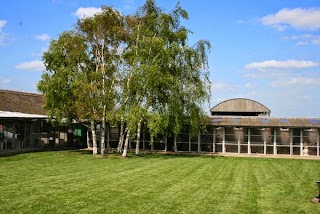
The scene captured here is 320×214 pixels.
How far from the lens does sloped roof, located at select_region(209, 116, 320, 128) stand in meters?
27.8

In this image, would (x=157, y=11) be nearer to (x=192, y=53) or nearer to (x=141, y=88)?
(x=192, y=53)

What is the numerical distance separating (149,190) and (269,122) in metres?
18.7

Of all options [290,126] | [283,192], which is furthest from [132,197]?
[290,126]

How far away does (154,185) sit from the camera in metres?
13.7

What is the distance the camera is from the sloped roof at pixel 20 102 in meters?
29.1

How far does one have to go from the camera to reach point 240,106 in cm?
3659

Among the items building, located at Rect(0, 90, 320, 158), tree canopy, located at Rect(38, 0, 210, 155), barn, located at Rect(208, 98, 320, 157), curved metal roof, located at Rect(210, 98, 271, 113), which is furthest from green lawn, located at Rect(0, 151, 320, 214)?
curved metal roof, located at Rect(210, 98, 271, 113)

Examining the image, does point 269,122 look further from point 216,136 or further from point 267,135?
point 216,136

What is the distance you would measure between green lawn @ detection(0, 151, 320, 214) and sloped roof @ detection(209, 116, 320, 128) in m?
9.75

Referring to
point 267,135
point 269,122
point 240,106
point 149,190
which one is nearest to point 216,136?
A: point 267,135

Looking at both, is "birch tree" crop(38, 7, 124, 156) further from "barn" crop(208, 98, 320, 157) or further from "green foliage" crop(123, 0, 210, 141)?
"barn" crop(208, 98, 320, 157)

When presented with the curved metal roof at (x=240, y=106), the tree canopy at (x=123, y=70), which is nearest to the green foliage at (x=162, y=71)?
the tree canopy at (x=123, y=70)

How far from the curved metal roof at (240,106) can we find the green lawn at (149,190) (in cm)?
1791

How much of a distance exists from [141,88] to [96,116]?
3.47m
